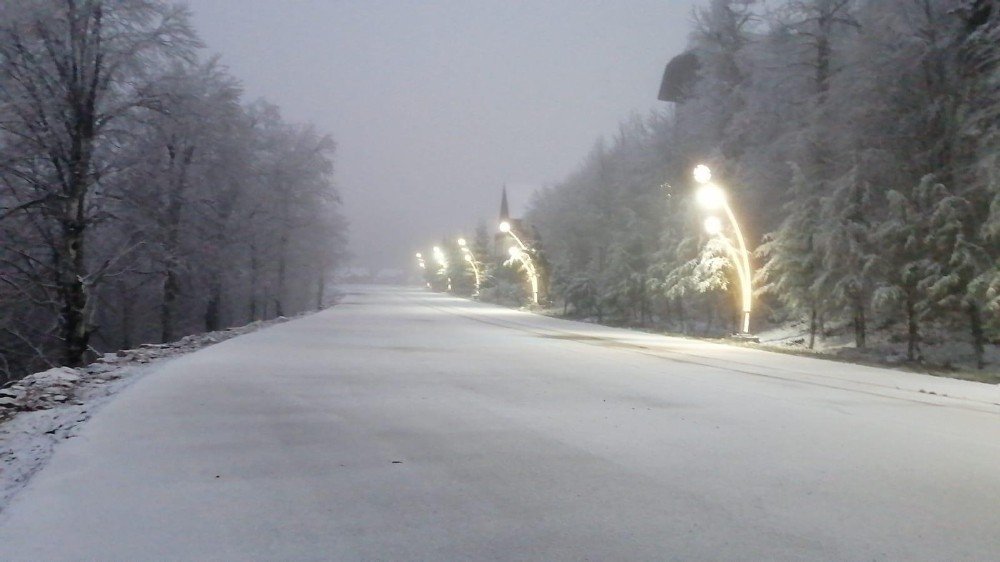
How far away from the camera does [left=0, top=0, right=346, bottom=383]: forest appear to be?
47.6 feet

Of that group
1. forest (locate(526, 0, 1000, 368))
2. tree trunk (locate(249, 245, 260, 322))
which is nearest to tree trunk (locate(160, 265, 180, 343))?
tree trunk (locate(249, 245, 260, 322))

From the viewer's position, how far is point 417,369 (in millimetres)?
11664

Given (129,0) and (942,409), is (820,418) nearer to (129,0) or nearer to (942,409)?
(942,409)

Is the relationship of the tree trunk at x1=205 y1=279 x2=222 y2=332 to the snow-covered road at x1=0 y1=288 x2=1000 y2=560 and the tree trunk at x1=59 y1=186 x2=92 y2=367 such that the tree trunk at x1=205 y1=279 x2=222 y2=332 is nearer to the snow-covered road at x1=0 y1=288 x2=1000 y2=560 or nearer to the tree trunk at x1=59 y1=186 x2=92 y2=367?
the tree trunk at x1=59 y1=186 x2=92 y2=367

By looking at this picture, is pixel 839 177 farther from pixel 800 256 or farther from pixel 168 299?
pixel 168 299

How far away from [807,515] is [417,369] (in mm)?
7937

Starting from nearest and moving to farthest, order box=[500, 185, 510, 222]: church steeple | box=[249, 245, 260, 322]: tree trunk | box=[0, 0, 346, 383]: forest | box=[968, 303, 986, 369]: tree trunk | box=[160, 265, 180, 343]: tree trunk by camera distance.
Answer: box=[0, 0, 346, 383]: forest → box=[968, 303, 986, 369]: tree trunk → box=[160, 265, 180, 343]: tree trunk → box=[249, 245, 260, 322]: tree trunk → box=[500, 185, 510, 222]: church steeple

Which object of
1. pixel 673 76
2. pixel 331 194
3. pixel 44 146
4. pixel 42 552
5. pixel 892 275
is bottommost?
pixel 42 552

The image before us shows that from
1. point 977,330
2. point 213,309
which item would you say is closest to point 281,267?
point 213,309

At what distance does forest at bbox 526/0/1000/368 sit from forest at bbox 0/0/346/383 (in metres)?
16.9

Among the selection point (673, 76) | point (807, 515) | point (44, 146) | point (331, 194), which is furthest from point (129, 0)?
point (673, 76)

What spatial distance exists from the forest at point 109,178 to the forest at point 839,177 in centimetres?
1688

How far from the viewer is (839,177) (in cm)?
2202

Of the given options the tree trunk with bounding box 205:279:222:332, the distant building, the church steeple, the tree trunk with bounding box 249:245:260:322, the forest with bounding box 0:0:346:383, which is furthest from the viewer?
the church steeple
